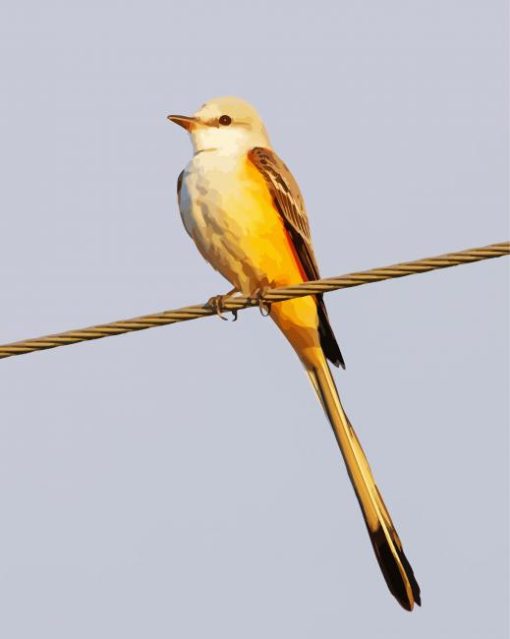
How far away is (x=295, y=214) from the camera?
8250 mm

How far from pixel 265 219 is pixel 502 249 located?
2.76 meters

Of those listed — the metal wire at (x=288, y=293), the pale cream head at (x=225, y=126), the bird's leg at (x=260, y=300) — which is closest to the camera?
the metal wire at (x=288, y=293)

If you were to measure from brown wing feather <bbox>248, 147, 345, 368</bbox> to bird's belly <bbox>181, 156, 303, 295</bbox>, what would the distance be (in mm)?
51

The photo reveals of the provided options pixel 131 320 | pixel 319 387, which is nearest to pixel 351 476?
pixel 319 387

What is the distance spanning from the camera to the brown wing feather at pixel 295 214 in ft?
26.8

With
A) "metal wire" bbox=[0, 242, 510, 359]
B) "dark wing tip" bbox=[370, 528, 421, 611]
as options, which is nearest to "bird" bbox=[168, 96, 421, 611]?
"dark wing tip" bbox=[370, 528, 421, 611]

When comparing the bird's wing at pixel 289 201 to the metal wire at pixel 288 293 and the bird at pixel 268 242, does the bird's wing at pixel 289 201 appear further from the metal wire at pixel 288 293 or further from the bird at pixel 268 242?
the metal wire at pixel 288 293

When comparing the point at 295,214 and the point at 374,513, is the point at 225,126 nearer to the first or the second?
the point at 295,214

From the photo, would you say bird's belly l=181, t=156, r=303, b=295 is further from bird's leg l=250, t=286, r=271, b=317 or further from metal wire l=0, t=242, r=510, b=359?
metal wire l=0, t=242, r=510, b=359

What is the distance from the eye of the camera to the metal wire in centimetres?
552

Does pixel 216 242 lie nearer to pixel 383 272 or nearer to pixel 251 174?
pixel 251 174

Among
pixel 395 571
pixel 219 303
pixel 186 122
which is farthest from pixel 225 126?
pixel 395 571

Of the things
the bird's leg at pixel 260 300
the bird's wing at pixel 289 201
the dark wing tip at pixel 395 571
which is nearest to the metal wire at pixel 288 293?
the bird's leg at pixel 260 300

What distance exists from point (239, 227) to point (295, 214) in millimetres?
467
